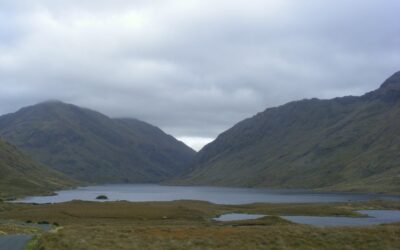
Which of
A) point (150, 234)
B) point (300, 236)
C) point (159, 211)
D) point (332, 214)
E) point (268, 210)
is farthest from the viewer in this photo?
point (268, 210)

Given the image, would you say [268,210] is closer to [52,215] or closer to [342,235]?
[52,215]

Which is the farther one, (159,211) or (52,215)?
(159,211)

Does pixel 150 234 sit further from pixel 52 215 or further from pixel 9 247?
pixel 52 215

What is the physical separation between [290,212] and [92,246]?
3780 inches

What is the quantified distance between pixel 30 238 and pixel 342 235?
2857cm

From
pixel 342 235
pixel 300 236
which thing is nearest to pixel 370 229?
pixel 342 235

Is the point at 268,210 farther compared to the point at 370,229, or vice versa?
the point at 268,210

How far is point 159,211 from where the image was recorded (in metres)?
118

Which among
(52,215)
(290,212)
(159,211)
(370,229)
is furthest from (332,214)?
(370,229)

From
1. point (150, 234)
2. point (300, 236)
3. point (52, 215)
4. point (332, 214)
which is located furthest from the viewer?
point (332, 214)

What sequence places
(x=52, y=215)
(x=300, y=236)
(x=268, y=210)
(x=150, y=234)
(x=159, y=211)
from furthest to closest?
(x=268, y=210), (x=159, y=211), (x=52, y=215), (x=150, y=234), (x=300, y=236)

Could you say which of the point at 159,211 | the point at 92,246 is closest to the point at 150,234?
the point at 92,246

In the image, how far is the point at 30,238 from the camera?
A: 51.2 metres

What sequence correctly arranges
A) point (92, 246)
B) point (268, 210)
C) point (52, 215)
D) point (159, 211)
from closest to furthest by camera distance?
point (92, 246) → point (52, 215) → point (159, 211) → point (268, 210)
